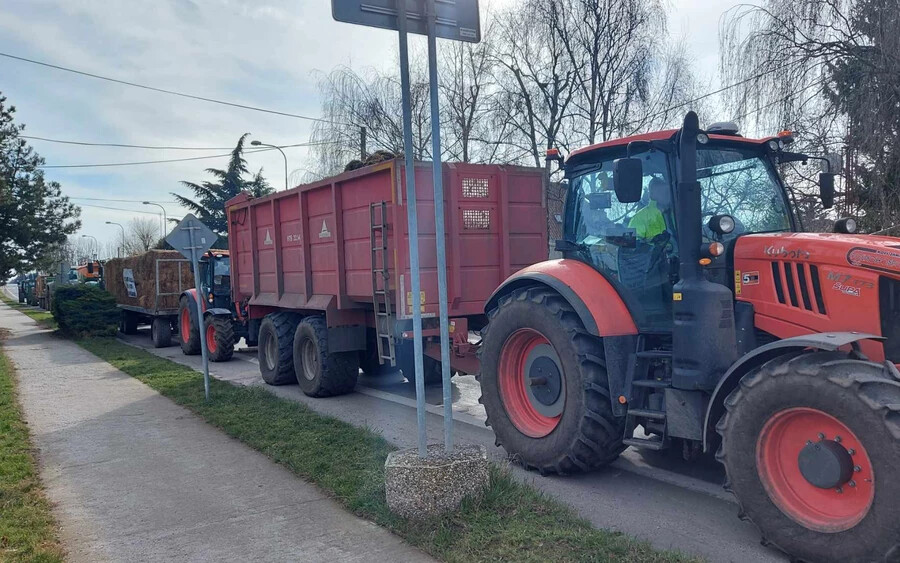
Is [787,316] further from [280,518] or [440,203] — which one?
[280,518]

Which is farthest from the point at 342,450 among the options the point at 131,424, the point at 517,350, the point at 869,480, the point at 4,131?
the point at 4,131

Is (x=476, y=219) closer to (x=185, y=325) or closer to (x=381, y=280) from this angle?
(x=381, y=280)

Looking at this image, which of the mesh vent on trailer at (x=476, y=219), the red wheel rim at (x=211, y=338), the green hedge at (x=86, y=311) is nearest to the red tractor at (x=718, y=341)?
the mesh vent on trailer at (x=476, y=219)

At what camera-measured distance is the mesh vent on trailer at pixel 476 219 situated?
793cm

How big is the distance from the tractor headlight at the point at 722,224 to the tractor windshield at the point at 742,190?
165mm

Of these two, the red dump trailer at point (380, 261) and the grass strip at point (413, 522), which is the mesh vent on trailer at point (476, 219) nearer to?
the red dump trailer at point (380, 261)

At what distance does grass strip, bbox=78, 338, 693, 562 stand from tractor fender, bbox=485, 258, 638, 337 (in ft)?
4.32

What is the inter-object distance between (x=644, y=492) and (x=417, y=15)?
152 inches

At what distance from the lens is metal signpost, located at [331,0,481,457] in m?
4.43

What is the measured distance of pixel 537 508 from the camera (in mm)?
4555

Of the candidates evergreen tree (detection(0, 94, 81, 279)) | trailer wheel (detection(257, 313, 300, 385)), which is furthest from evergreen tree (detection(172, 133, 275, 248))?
trailer wheel (detection(257, 313, 300, 385))

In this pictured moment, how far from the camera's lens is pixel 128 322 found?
21.8 m

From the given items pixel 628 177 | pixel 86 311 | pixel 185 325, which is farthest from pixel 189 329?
pixel 628 177

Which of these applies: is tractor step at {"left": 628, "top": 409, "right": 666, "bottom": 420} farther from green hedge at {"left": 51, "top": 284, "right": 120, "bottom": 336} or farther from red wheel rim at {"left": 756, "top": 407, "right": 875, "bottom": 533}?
green hedge at {"left": 51, "top": 284, "right": 120, "bottom": 336}
